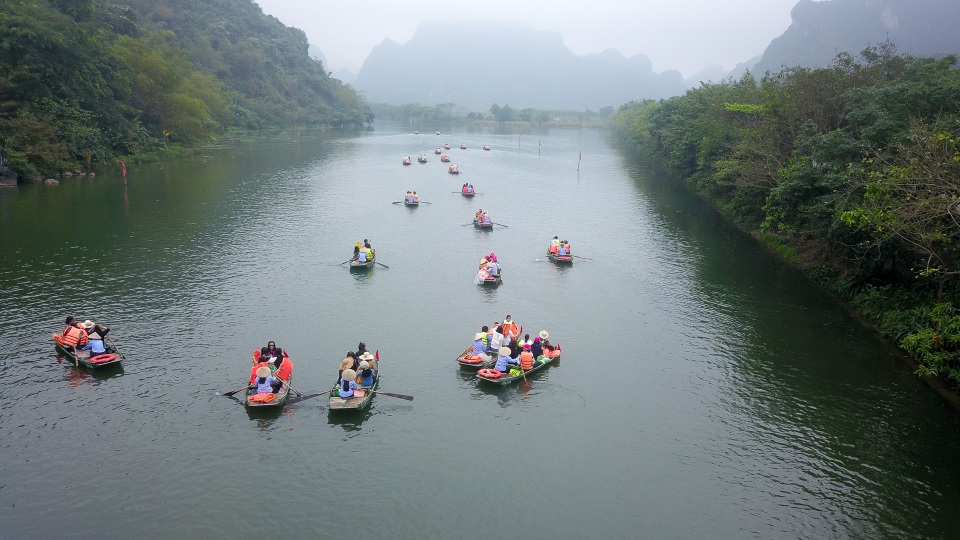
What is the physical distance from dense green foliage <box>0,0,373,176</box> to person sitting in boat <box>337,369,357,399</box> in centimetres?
4768

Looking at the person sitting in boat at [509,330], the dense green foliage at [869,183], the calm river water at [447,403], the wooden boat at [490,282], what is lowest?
the calm river water at [447,403]

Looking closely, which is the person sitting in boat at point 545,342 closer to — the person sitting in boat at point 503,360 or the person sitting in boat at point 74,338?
the person sitting in boat at point 503,360

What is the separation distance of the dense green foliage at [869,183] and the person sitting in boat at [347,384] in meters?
18.6

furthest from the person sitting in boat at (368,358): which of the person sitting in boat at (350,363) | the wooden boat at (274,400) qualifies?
the wooden boat at (274,400)

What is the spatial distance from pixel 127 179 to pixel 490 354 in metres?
49.3

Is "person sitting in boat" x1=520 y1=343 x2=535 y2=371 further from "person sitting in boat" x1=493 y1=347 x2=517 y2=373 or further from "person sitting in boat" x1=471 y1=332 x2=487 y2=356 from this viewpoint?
"person sitting in boat" x1=471 y1=332 x2=487 y2=356

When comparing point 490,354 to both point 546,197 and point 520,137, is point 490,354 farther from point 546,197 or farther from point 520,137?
point 520,137

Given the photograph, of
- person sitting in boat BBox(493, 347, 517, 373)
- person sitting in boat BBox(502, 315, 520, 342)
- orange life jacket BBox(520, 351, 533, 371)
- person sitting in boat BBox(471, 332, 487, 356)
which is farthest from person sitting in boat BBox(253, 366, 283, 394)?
person sitting in boat BBox(502, 315, 520, 342)

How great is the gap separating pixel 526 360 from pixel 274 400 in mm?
8668

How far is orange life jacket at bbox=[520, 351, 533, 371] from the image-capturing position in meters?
23.0

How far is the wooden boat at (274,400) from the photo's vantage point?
20297mm

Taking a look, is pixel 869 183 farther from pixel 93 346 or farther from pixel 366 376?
pixel 93 346

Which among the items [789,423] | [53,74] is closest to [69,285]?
[789,423]

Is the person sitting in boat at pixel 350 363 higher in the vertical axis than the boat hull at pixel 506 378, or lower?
higher
